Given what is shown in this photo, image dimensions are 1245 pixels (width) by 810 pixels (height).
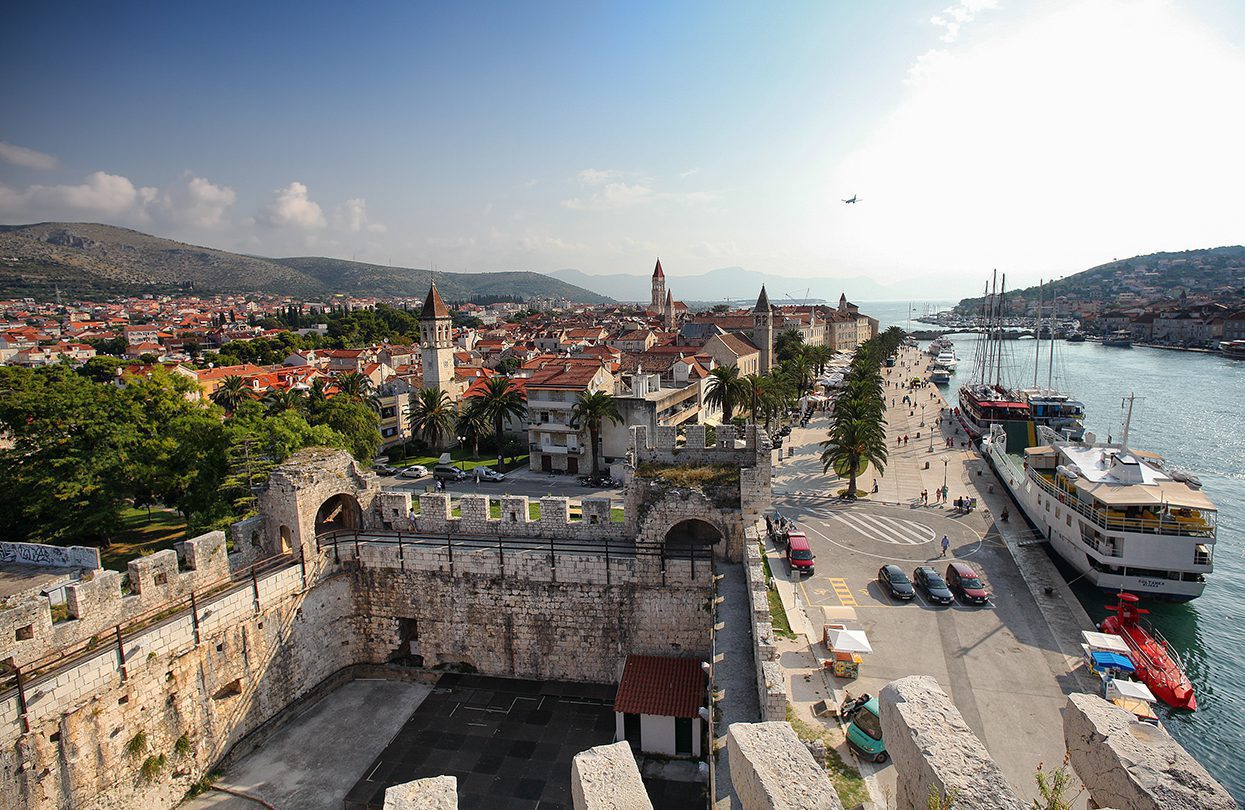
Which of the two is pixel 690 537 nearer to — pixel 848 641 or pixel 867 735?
pixel 848 641

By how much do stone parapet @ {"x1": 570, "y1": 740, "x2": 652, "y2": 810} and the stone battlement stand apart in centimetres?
1352

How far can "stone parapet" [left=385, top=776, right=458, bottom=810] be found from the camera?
12.1 ft

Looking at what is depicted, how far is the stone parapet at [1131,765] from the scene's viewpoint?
3.51 meters

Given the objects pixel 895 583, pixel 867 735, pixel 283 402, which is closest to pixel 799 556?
pixel 895 583

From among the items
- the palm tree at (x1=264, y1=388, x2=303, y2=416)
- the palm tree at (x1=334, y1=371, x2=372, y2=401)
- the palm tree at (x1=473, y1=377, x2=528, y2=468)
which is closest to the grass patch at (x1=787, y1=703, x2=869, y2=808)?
Result: the palm tree at (x1=473, y1=377, x2=528, y2=468)

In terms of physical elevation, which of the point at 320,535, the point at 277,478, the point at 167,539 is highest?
the point at 277,478

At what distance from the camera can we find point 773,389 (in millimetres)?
48000

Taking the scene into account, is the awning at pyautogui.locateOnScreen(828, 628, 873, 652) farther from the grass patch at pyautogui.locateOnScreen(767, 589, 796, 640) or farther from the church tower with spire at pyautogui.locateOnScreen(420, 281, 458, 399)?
the church tower with spire at pyautogui.locateOnScreen(420, 281, 458, 399)

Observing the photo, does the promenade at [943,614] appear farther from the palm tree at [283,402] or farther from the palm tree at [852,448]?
the palm tree at [283,402]

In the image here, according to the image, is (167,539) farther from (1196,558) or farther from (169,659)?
(1196,558)

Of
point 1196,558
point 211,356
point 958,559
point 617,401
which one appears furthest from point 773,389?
point 211,356

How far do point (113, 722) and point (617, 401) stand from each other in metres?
32.3

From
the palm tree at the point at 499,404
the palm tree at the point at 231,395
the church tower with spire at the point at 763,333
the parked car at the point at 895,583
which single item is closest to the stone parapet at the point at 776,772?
the parked car at the point at 895,583

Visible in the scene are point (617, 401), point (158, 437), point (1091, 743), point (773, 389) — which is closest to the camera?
point (1091, 743)
